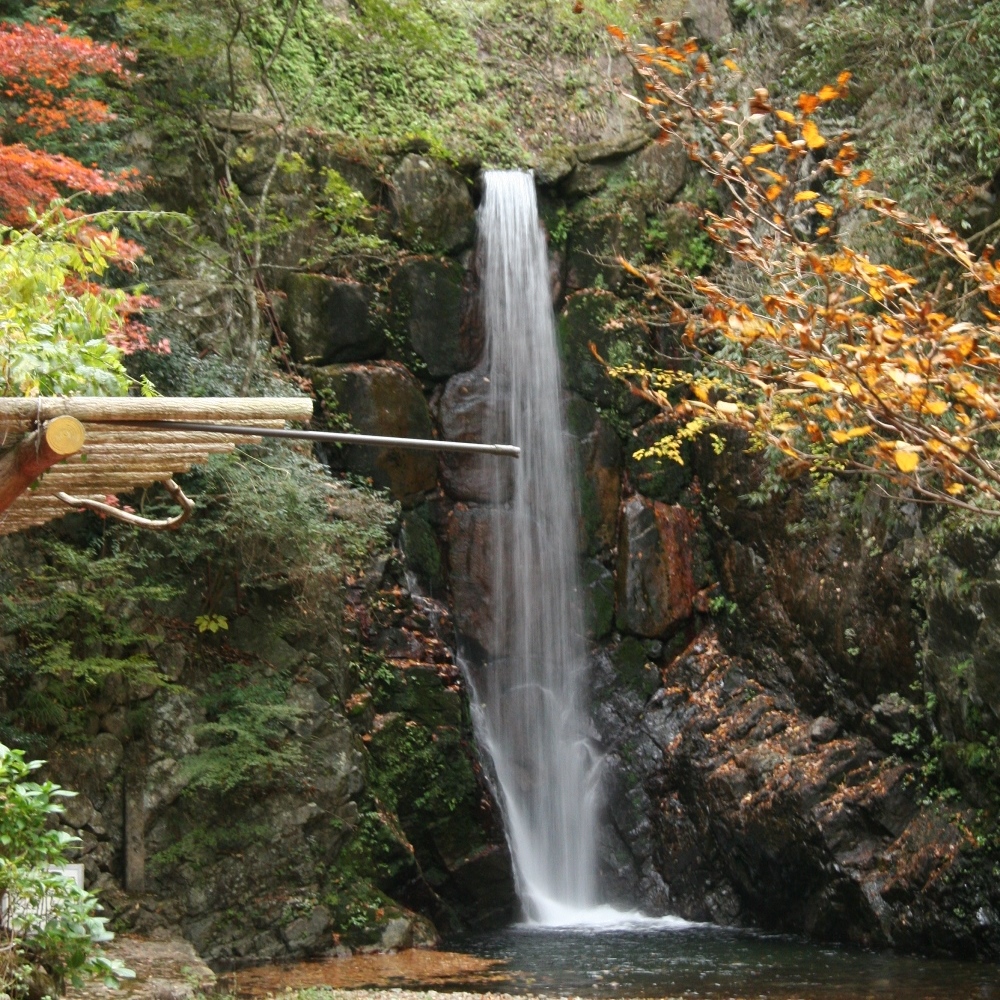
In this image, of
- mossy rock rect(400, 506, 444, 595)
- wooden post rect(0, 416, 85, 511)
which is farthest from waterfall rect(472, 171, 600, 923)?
wooden post rect(0, 416, 85, 511)

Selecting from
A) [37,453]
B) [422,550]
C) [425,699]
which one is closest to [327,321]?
[422,550]

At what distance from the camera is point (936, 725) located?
1066 centimetres

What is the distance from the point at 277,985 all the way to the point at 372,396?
22.5ft

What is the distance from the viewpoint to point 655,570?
45.4ft

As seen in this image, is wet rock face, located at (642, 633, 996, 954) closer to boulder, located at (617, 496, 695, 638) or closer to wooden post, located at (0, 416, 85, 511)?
boulder, located at (617, 496, 695, 638)

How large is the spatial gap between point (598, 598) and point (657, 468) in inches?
70.5

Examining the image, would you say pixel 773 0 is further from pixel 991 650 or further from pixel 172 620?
pixel 172 620

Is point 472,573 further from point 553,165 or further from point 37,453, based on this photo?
point 37,453

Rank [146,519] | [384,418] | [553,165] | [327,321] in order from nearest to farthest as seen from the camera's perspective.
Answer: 1. [146,519]
2. [384,418]
3. [327,321]
4. [553,165]

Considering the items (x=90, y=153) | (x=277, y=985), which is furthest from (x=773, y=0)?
(x=277, y=985)

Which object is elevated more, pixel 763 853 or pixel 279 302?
pixel 279 302

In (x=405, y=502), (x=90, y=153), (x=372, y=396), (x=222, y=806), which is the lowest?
(x=222, y=806)

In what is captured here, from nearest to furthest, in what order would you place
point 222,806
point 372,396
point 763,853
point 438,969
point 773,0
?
point 438,969, point 222,806, point 763,853, point 372,396, point 773,0

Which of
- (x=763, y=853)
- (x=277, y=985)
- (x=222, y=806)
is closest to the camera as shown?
(x=277, y=985)
